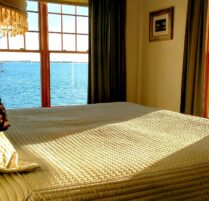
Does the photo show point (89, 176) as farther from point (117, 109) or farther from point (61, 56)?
point (61, 56)

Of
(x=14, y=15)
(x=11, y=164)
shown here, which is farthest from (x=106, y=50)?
(x=11, y=164)

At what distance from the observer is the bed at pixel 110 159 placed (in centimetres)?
104

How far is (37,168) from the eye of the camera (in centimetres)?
116

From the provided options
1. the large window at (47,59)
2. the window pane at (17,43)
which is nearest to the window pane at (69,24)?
the large window at (47,59)

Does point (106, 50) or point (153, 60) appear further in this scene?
point (153, 60)

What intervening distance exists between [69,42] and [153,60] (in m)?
1.31

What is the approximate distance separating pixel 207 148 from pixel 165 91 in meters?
2.83

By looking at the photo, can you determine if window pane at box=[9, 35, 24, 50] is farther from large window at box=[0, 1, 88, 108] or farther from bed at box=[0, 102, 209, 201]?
bed at box=[0, 102, 209, 201]

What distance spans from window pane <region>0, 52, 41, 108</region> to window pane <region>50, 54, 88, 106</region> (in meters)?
0.25

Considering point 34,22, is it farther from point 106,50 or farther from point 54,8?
point 106,50

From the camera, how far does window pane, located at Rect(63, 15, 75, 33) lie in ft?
13.8

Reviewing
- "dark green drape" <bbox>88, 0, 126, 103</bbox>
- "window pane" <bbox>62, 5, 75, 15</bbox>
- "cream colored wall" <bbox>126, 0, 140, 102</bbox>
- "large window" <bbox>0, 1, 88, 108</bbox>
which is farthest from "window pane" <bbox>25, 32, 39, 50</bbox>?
"cream colored wall" <bbox>126, 0, 140, 102</bbox>

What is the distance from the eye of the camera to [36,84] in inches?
170

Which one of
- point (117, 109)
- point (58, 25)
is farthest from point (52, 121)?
point (58, 25)
